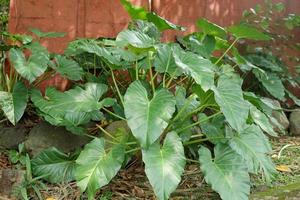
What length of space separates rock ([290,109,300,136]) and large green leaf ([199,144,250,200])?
1.78 meters

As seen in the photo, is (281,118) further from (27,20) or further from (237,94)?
(27,20)

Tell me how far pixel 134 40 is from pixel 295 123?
2265mm

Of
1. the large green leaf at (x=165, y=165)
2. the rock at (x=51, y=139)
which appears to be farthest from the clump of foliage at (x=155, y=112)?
the rock at (x=51, y=139)

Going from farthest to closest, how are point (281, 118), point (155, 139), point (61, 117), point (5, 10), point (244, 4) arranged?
point (244, 4), point (281, 118), point (5, 10), point (61, 117), point (155, 139)

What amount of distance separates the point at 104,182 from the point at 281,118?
7.93ft

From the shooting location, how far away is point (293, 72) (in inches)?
194

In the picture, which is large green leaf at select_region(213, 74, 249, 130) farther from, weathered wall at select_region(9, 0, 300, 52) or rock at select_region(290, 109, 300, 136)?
rock at select_region(290, 109, 300, 136)

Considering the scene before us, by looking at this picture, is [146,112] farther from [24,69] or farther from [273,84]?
[273,84]

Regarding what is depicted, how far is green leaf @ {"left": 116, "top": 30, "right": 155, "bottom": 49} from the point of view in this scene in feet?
8.14

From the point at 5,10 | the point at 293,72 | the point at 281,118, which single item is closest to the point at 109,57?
the point at 5,10

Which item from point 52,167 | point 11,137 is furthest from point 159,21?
point 11,137

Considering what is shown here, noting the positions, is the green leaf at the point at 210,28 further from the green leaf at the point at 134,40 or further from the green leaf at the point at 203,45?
the green leaf at the point at 134,40

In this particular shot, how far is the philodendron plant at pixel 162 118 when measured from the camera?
2.30 metres

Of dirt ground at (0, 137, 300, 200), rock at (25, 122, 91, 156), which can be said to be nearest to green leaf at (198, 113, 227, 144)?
dirt ground at (0, 137, 300, 200)
